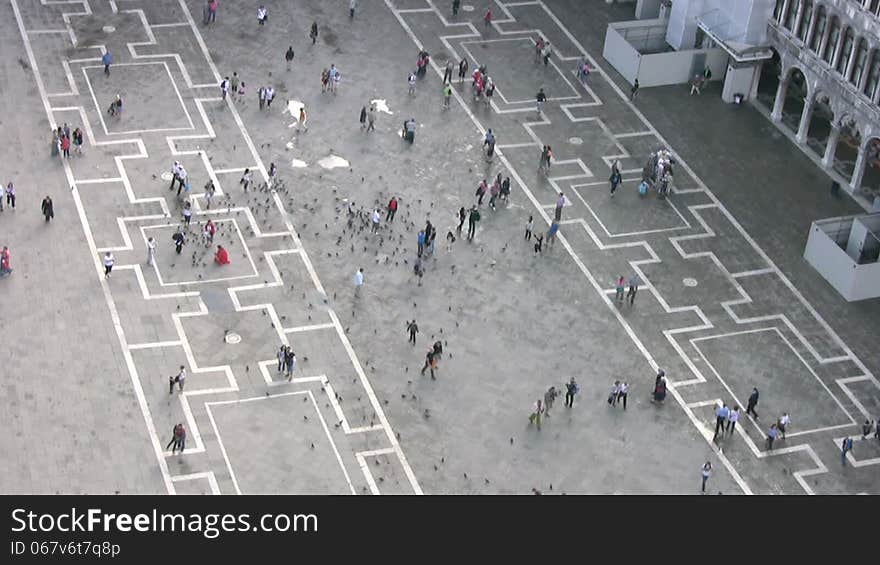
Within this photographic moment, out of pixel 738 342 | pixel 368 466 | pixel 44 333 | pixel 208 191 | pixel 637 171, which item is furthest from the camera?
pixel 637 171

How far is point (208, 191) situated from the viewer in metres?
73.6

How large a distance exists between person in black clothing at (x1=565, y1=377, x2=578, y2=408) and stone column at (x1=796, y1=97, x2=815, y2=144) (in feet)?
88.8

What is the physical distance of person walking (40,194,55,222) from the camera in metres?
70.4

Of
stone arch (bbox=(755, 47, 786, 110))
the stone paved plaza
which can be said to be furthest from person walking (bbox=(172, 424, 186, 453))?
stone arch (bbox=(755, 47, 786, 110))

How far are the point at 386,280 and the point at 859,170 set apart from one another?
2666 centimetres

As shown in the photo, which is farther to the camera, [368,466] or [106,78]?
[106,78]

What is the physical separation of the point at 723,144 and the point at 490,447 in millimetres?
30217

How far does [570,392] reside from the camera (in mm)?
62469

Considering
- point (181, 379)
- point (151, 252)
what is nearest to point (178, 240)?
point (151, 252)

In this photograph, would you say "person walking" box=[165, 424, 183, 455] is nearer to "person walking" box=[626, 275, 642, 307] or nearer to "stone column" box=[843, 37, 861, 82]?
"person walking" box=[626, 275, 642, 307]

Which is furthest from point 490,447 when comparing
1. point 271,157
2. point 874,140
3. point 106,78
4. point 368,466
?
point 106,78

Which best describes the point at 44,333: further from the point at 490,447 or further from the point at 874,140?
the point at 874,140

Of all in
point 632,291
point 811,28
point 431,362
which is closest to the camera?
point 431,362

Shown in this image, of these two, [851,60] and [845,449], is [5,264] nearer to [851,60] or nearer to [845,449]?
[845,449]
